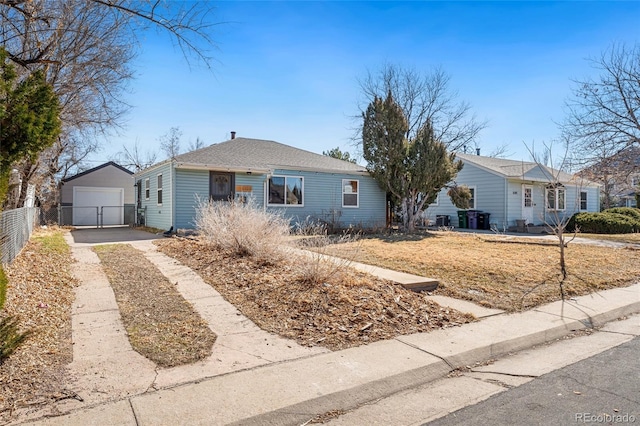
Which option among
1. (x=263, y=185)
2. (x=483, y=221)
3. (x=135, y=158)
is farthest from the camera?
(x=135, y=158)

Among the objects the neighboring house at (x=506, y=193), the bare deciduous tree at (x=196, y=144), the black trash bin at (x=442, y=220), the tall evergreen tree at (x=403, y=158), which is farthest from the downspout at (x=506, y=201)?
the bare deciduous tree at (x=196, y=144)

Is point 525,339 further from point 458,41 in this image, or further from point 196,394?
point 458,41

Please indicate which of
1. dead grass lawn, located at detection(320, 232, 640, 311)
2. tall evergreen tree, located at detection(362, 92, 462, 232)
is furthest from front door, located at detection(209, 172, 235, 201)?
dead grass lawn, located at detection(320, 232, 640, 311)

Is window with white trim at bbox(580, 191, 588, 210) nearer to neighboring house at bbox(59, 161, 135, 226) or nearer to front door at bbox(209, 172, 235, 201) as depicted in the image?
front door at bbox(209, 172, 235, 201)

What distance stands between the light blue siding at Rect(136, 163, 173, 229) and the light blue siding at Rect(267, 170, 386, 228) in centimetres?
398

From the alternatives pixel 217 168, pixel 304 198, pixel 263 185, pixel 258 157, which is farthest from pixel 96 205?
pixel 304 198

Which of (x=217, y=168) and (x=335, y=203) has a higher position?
(x=217, y=168)

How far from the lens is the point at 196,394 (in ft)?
9.55

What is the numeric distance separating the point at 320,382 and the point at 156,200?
15.2 meters

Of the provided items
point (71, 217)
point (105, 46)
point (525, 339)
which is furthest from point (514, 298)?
point (71, 217)

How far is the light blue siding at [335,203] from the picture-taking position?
1666 cm

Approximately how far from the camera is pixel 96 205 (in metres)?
24.2

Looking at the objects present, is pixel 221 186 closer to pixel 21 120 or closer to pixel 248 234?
pixel 248 234

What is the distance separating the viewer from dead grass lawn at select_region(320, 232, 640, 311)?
6270mm
